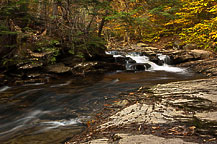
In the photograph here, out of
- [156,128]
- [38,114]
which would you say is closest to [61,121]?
[38,114]

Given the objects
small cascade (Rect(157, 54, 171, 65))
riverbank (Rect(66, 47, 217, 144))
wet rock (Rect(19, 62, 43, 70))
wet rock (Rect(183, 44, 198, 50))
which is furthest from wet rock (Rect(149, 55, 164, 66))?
riverbank (Rect(66, 47, 217, 144))

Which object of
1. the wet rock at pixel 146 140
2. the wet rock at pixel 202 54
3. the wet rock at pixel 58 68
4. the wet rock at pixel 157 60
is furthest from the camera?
the wet rock at pixel 157 60

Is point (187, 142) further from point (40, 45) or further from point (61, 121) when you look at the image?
point (40, 45)

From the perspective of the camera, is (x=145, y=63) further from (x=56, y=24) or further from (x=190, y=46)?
(x=56, y=24)

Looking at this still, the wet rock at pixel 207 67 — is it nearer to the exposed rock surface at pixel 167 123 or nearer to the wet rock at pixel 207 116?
the exposed rock surface at pixel 167 123

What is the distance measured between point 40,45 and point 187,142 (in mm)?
8250

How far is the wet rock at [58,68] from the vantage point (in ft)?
28.9

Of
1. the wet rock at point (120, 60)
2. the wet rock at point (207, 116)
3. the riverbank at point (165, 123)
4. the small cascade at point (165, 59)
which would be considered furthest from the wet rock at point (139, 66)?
the wet rock at point (207, 116)

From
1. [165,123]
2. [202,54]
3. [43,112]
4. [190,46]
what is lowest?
[43,112]

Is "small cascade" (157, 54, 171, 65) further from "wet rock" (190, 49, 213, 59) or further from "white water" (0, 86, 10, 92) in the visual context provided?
"white water" (0, 86, 10, 92)

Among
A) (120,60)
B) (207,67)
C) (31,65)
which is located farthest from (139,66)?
(31,65)

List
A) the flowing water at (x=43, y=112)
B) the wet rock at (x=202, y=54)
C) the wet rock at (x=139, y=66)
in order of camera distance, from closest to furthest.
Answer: the flowing water at (x=43, y=112) < the wet rock at (x=139, y=66) < the wet rock at (x=202, y=54)

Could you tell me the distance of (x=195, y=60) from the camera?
39.0 ft

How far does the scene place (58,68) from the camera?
899cm
